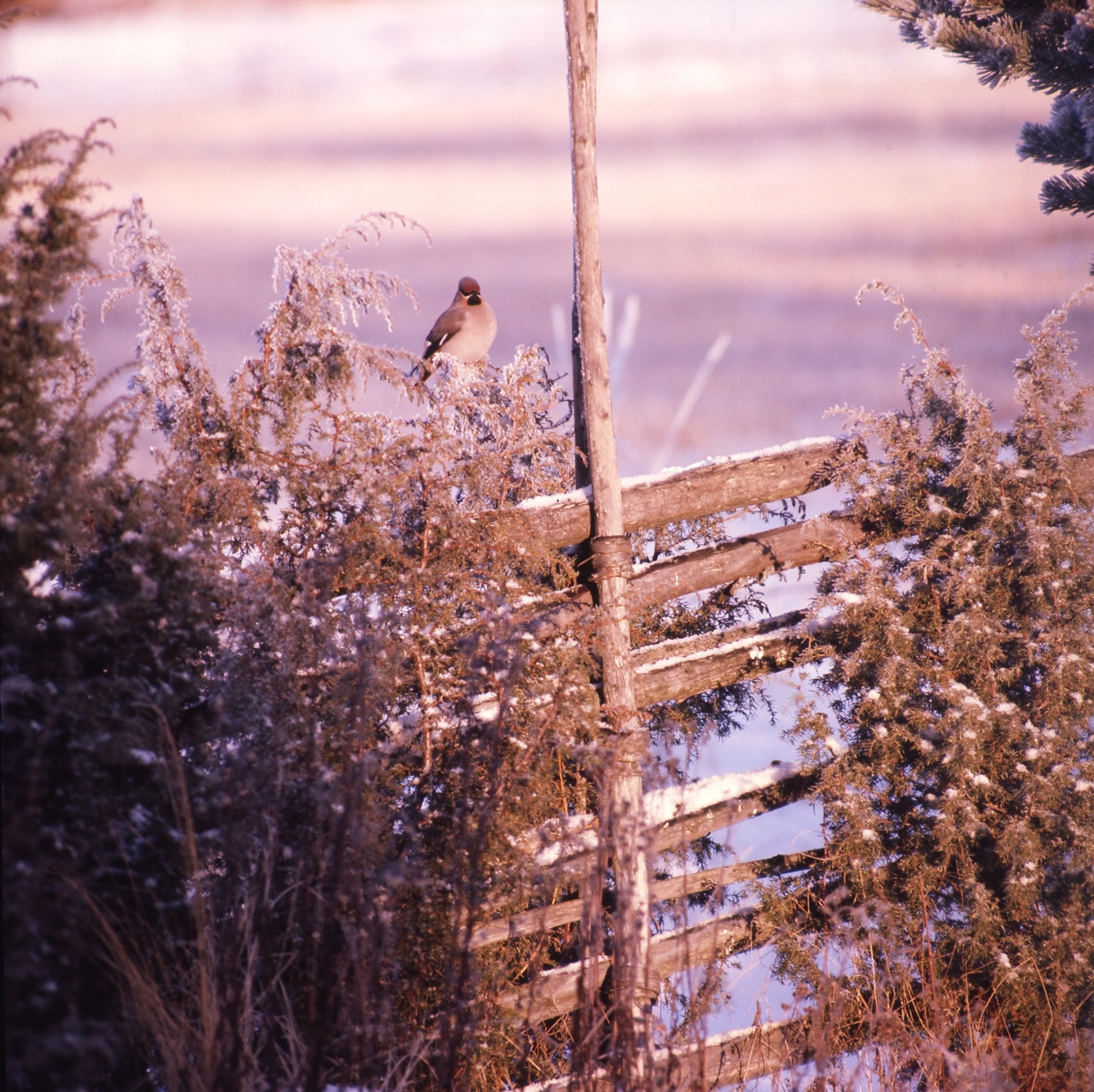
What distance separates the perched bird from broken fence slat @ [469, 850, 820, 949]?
104 inches

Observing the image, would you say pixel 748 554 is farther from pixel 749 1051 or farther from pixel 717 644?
pixel 749 1051

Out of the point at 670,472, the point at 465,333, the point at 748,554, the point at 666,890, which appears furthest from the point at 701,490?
the point at 666,890

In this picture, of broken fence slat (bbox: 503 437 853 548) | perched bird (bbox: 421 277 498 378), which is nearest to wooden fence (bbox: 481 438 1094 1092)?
broken fence slat (bbox: 503 437 853 548)

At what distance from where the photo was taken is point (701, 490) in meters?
4.27

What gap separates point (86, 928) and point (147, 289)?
235 cm

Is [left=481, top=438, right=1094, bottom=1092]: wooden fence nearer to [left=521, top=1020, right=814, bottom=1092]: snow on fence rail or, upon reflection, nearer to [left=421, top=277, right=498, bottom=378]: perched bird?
[left=521, top=1020, right=814, bottom=1092]: snow on fence rail

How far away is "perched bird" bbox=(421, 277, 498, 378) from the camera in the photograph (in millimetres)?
4836

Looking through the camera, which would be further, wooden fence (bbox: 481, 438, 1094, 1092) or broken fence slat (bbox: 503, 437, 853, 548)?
broken fence slat (bbox: 503, 437, 853, 548)

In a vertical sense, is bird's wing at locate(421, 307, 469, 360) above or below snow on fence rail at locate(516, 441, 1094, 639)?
above

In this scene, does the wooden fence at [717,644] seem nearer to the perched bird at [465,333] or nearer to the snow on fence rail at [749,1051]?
the snow on fence rail at [749,1051]

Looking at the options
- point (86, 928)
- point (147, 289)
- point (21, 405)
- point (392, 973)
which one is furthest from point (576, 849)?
point (147, 289)

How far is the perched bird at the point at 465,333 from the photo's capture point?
190 inches

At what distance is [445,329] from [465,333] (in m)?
0.11

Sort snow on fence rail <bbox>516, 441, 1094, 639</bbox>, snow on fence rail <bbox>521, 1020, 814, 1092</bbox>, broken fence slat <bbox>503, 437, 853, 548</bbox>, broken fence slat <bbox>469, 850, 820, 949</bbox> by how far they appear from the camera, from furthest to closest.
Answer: snow on fence rail <bbox>516, 441, 1094, 639</bbox>
broken fence slat <bbox>503, 437, 853, 548</bbox>
snow on fence rail <bbox>521, 1020, 814, 1092</bbox>
broken fence slat <bbox>469, 850, 820, 949</bbox>
